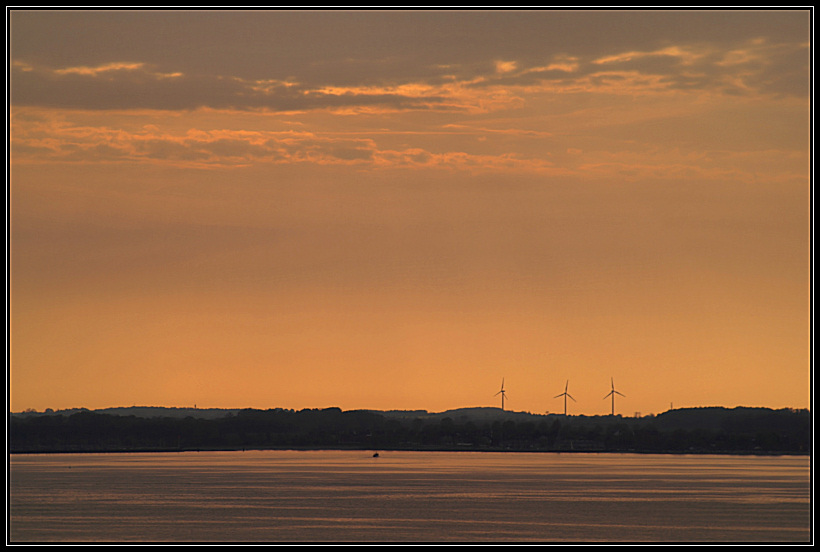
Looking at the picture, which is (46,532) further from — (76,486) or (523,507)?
(76,486)

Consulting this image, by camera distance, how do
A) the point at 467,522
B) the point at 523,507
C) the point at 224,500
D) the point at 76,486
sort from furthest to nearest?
the point at 76,486 → the point at 224,500 → the point at 523,507 → the point at 467,522

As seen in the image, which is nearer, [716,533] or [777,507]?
[716,533]

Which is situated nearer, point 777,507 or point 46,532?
point 46,532
